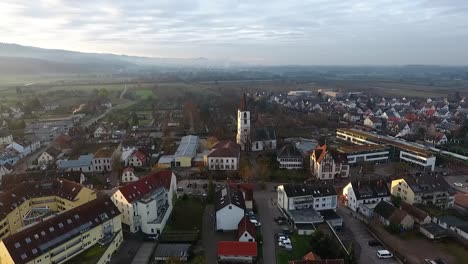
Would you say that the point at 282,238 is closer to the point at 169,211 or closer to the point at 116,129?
the point at 169,211

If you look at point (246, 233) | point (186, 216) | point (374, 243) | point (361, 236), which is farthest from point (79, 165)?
point (374, 243)

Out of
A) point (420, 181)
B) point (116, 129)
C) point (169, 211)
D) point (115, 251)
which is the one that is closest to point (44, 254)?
point (115, 251)

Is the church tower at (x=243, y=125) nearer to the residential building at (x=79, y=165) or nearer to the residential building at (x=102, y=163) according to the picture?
the residential building at (x=102, y=163)

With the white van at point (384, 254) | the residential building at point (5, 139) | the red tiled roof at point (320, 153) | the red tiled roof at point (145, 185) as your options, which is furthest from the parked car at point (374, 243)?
the residential building at point (5, 139)

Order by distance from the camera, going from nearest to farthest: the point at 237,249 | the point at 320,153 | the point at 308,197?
the point at 237,249, the point at 308,197, the point at 320,153

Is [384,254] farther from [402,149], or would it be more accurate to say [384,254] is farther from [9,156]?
[9,156]
